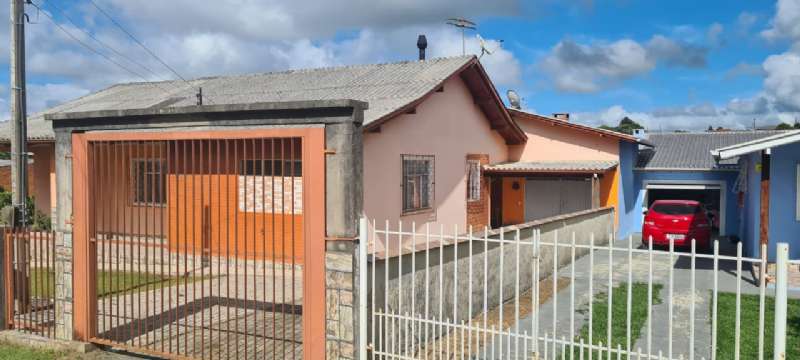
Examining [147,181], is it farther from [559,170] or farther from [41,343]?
[559,170]

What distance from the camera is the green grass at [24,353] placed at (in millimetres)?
6883

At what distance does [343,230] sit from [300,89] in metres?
10.0

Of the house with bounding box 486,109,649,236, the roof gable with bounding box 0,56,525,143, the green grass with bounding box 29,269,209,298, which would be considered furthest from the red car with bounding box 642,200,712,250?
the green grass with bounding box 29,269,209,298

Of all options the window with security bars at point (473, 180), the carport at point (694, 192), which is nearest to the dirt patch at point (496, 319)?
the window with security bars at point (473, 180)

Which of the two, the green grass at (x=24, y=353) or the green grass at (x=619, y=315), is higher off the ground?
the green grass at (x=619, y=315)

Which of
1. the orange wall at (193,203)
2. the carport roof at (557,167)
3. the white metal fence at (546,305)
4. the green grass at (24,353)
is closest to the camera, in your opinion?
the white metal fence at (546,305)

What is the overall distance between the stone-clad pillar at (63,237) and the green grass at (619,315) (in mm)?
5886

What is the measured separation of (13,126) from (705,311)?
10.6 metres

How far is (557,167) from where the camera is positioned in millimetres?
18125

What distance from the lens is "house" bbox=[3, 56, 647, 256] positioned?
40.7 ft

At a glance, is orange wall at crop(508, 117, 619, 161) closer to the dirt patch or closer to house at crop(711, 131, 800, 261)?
house at crop(711, 131, 800, 261)

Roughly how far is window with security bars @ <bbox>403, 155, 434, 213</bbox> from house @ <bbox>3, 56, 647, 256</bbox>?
0.02m

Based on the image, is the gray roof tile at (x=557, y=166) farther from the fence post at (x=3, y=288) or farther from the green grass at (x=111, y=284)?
the fence post at (x=3, y=288)

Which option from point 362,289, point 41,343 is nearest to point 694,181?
point 362,289
